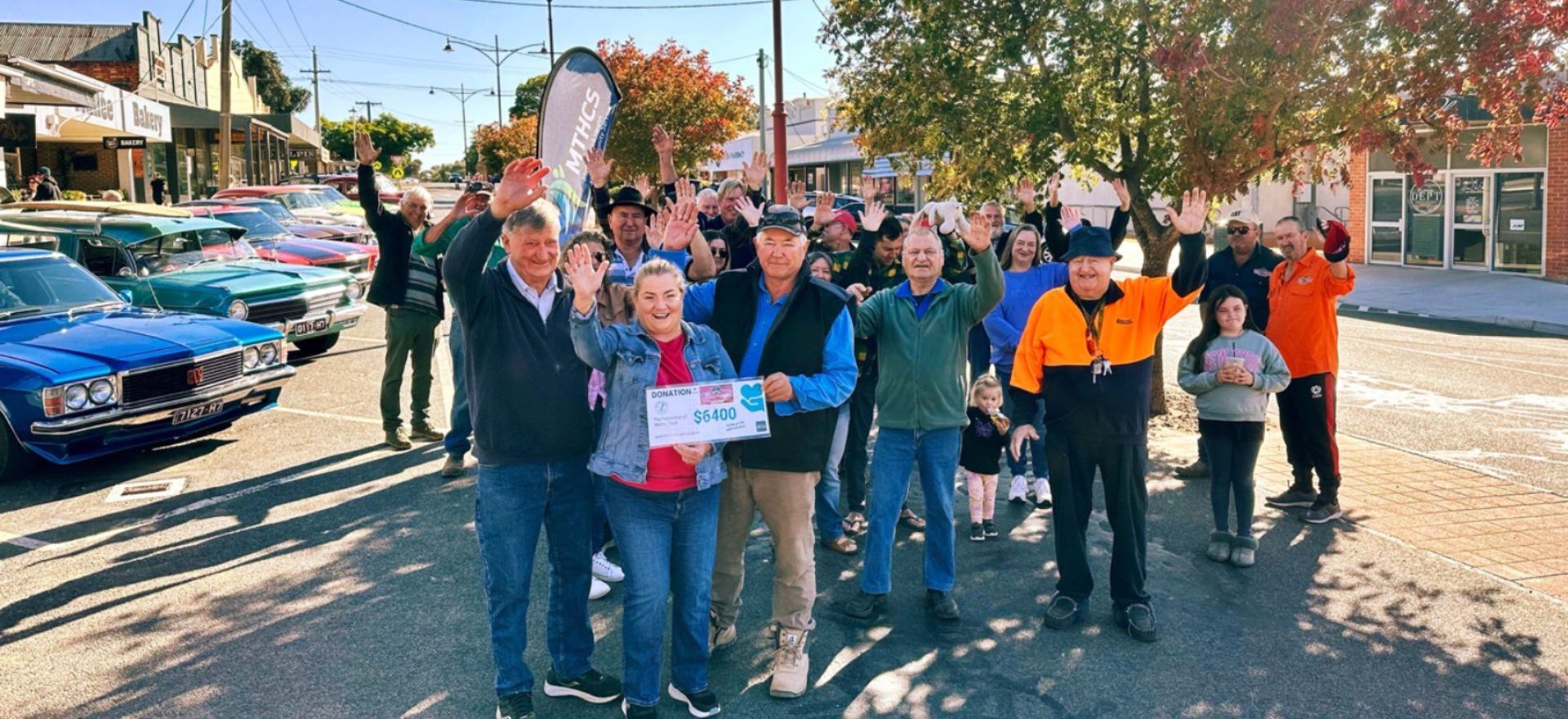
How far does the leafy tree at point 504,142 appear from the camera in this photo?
169 ft

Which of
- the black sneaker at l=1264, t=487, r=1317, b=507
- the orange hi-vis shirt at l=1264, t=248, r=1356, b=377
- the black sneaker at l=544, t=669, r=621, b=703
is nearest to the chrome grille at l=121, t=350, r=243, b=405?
the black sneaker at l=544, t=669, r=621, b=703

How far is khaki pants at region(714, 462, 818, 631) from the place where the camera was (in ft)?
15.0

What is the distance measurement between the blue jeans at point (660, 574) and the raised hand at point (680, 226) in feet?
4.19

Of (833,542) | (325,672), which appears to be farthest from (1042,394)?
(325,672)

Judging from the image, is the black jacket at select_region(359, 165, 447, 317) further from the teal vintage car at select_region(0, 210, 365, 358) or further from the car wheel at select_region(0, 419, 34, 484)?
the teal vintage car at select_region(0, 210, 365, 358)

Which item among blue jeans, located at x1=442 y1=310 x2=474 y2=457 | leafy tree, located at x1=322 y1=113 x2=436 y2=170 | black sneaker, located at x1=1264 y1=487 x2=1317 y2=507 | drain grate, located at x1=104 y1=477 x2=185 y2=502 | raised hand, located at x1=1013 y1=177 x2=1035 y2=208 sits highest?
leafy tree, located at x1=322 y1=113 x2=436 y2=170

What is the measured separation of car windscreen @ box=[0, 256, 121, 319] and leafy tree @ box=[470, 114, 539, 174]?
123 feet

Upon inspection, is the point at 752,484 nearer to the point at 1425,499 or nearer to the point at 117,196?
the point at 1425,499

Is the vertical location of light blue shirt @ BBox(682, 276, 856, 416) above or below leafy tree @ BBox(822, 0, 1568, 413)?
below

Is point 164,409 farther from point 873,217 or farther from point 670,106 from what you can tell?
point 670,106

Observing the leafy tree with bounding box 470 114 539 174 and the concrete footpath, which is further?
the leafy tree with bounding box 470 114 539 174

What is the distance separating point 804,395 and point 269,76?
271 ft

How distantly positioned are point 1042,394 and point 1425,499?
356 cm

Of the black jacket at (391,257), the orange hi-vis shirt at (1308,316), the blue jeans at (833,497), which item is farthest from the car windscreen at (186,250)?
the orange hi-vis shirt at (1308,316)
